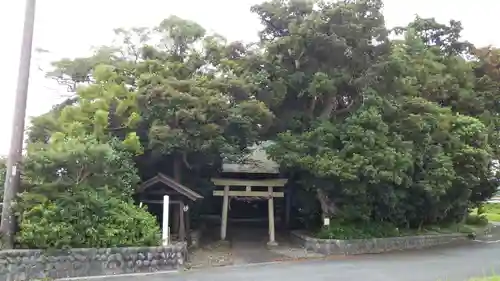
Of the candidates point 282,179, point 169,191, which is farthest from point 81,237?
point 282,179

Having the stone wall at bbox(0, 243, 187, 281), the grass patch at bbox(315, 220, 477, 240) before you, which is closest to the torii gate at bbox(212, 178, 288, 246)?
the grass patch at bbox(315, 220, 477, 240)

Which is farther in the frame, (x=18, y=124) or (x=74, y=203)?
(x=74, y=203)

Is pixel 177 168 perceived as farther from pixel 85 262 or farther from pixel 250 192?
pixel 85 262

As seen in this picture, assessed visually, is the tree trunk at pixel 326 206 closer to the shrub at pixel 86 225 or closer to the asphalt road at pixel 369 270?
the asphalt road at pixel 369 270

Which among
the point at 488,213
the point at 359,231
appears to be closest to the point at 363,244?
the point at 359,231

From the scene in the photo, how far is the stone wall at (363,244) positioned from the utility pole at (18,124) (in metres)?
10.7

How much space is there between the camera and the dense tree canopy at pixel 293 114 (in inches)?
634

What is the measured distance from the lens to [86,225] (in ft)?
41.6

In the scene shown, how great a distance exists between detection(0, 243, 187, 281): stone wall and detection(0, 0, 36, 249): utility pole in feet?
2.28

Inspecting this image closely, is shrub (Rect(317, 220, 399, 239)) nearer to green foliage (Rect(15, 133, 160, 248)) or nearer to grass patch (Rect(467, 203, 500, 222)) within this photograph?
green foliage (Rect(15, 133, 160, 248))

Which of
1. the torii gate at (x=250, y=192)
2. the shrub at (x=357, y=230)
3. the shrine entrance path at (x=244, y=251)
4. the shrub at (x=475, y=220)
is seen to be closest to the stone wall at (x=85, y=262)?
the shrine entrance path at (x=244, y=251)

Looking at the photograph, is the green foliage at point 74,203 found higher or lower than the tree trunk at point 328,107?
lower

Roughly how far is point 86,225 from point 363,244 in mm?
10904

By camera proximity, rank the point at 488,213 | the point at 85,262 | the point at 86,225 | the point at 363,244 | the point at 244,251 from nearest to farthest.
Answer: the point at 85,262 → the point at 86,225 → the point at 244,251 → the point at 363,244 → the point at 488,213
